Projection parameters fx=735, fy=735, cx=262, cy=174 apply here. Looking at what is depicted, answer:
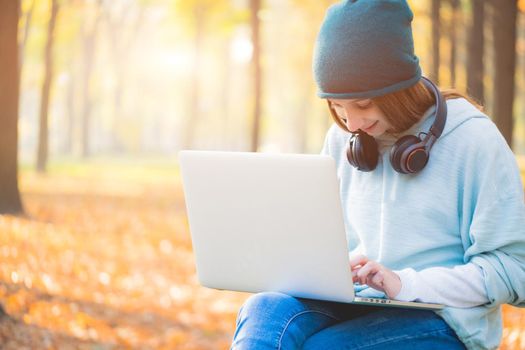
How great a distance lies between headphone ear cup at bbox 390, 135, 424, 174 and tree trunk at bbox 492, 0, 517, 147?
464 cm

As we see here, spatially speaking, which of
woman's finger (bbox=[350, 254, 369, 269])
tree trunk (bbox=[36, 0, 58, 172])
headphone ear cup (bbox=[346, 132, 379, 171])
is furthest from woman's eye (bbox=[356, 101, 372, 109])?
tree trunk (bbox=[36, 0, 58, 172])

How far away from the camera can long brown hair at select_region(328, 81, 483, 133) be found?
2186 millimetres

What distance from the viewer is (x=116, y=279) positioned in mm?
6750

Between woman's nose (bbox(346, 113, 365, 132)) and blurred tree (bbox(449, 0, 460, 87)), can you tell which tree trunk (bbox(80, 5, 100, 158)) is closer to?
blurred tree (bbox(449, 0, 460, 87))

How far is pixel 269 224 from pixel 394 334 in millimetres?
471

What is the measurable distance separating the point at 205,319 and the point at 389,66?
162 inches

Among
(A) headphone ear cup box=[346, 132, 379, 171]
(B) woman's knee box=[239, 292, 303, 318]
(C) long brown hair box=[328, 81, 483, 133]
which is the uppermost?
(C) long brown hair box=[328, 81, 483, 133]

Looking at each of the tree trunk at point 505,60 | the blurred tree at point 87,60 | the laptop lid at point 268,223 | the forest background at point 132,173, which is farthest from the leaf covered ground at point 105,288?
the blurred tree at point 87,60

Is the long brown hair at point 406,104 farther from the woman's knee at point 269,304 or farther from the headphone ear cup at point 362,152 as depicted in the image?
the woman's knee at point 269,304

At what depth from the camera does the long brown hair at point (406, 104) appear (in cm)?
219

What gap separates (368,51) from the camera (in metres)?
2.11

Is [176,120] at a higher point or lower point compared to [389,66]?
lower

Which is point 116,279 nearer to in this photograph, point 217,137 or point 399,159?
point 399,159

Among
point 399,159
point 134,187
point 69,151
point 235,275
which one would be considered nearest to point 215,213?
point 235,275
